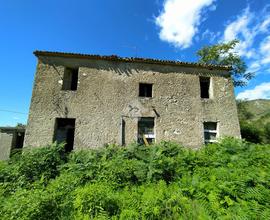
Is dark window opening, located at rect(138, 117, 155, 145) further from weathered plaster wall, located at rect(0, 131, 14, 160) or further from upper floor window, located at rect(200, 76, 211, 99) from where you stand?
weathered plaster wall, located at rect(0, 131, 14, 160)

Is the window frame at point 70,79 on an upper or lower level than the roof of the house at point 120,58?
lower

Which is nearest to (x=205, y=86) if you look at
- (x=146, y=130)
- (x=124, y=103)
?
(x=146, y=130)

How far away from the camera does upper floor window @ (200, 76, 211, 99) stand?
1148cm

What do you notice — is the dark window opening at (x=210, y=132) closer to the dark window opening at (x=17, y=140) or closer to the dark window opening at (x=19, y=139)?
the dark window opening at (x=17, y=140)

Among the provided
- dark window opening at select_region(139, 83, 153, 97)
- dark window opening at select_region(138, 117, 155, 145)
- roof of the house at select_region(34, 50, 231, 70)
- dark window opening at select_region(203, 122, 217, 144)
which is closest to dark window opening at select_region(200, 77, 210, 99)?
roof of the house at select_region(34, 50, 231, 70)

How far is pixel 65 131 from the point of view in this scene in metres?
9.59

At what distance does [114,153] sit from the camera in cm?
824

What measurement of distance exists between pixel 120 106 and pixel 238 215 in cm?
717

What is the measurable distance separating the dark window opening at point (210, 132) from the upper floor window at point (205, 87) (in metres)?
1.87

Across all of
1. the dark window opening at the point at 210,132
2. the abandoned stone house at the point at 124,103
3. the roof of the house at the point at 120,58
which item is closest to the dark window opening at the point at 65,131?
the abandoned stone house at the point at 124,103

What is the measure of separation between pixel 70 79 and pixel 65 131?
300 centimetres

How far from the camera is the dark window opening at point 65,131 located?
9477 mm

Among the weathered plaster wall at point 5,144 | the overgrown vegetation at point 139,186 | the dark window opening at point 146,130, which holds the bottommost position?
the overgrown vegetation at point 139,186

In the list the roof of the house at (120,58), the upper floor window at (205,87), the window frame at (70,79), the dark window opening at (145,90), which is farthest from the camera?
the upper floor window at (205,87)
